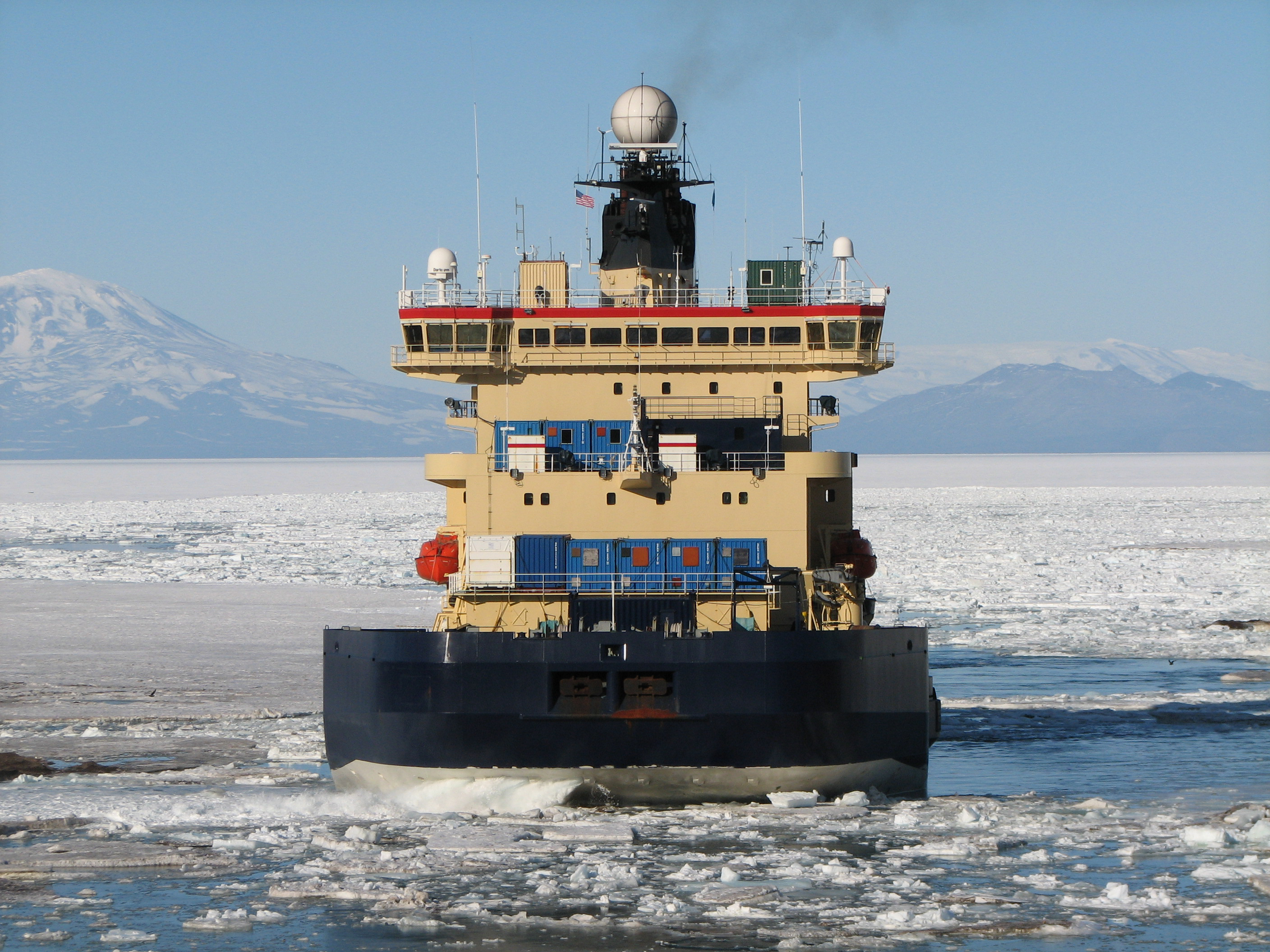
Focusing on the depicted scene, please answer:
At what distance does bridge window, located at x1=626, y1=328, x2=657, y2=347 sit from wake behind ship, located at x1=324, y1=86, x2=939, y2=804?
1.4 inches

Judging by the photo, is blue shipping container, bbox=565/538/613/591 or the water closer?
the water

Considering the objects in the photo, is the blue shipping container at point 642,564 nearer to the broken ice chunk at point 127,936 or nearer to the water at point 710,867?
the water at point 710,867

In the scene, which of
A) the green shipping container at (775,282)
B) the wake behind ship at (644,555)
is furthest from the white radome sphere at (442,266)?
the green shipping container at (775,282)

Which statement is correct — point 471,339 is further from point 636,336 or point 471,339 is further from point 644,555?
point 644,555

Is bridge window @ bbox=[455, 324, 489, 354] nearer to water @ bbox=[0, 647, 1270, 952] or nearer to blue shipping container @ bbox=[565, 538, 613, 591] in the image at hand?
blue shipping container @ bbox=[565, 538, 613, 591]

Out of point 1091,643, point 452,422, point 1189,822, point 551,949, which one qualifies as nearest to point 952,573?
point 1091,643

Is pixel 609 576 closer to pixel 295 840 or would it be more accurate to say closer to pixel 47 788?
pixel 295 840

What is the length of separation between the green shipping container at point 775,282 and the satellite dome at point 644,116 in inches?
111

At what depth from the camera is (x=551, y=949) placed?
1355 centimetres

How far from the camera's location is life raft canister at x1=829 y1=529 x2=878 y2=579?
22297 millimetres

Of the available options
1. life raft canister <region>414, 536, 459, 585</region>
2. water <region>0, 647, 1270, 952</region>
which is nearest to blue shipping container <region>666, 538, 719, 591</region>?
water <region>0, 647, 1270, 952</region>

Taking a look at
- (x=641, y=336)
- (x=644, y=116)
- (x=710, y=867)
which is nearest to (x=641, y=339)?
(x=641, y=336)

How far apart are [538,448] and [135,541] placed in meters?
46.3

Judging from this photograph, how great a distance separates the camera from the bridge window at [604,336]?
2331 centimetres
